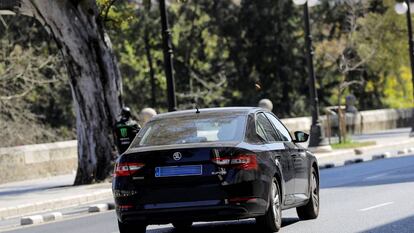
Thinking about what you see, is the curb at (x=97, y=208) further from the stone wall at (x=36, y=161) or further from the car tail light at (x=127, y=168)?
the stone wall at (x=36, y=161)

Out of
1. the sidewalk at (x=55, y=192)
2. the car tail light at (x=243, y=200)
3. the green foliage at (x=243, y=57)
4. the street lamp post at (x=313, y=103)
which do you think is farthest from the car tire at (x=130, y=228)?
the green foliage at (x=243, y=57)

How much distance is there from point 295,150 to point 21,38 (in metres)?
33.7

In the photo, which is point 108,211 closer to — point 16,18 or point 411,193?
point 411,193

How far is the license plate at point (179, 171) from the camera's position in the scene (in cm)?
1134

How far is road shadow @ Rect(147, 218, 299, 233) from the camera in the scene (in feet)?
42.4

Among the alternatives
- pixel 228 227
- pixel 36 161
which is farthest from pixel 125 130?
pixel 228 227

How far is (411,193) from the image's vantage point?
1736 centimetres

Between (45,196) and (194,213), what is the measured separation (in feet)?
37.3

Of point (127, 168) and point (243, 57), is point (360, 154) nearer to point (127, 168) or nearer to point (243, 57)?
point (127, 168)

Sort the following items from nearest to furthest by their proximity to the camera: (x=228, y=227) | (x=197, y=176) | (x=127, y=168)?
(x=197, y=176)
(x=127, y=168)
(x=228, y=227)

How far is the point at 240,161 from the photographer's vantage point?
37.4 feet

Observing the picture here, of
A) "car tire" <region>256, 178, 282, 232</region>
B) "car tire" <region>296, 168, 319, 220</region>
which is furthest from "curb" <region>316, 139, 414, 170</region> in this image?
"car tire" <region>256, 178, 282, 232</region>

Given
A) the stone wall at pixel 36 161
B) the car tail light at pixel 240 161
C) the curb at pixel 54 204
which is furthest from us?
the stone wall at pixel 36 161

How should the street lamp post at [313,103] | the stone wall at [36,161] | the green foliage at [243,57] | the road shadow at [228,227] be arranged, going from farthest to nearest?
the green foliage at [243,57]
the street lamp post at [313,103]
the stone wall at [36,161]
the road shadow at [228,227]
